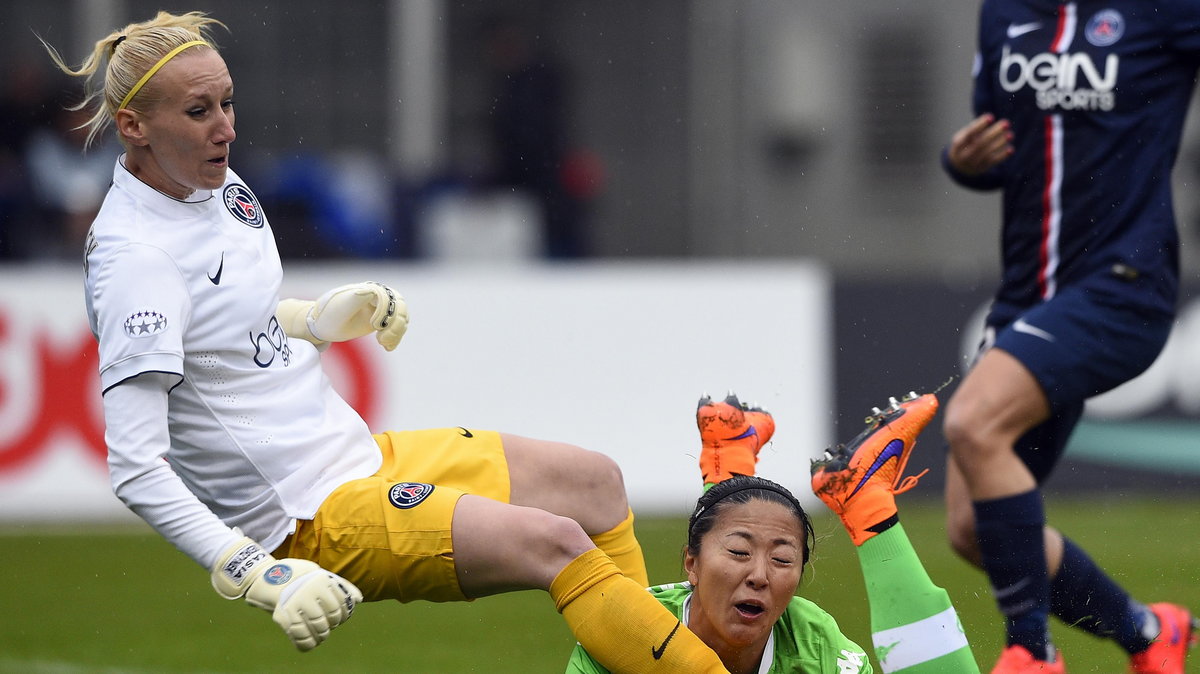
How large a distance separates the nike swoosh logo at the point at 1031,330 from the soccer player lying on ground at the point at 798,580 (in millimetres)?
351

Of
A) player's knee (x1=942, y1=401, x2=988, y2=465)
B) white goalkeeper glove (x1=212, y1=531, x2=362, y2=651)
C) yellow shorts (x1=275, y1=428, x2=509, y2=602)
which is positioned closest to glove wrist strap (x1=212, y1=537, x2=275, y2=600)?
white goalkeeper glove (x1=212, y1=531, x2=362, y2=651)

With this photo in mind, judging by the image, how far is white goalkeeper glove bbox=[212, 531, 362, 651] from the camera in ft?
9.26

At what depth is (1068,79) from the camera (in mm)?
3934

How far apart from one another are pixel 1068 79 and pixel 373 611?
349cm

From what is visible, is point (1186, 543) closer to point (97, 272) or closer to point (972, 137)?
point (972, 137)

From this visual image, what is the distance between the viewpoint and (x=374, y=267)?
27.4ft

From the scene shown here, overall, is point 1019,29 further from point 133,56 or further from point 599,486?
point 133,56

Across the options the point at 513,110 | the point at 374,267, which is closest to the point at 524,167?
the point at 513,110

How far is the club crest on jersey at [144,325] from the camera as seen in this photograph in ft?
9.71

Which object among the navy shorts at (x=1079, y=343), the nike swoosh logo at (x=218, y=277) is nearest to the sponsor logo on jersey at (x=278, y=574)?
the nike swoosh logo at (x=218, y=277)

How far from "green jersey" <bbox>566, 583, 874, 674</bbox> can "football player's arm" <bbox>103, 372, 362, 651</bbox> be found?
0.56 meters

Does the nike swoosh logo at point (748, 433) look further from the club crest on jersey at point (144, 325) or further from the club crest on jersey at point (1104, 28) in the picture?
the club crest on jersey at point (144, 325)

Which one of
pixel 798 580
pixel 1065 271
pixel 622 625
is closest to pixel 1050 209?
pixel 1065 271

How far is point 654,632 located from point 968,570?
332 cm
